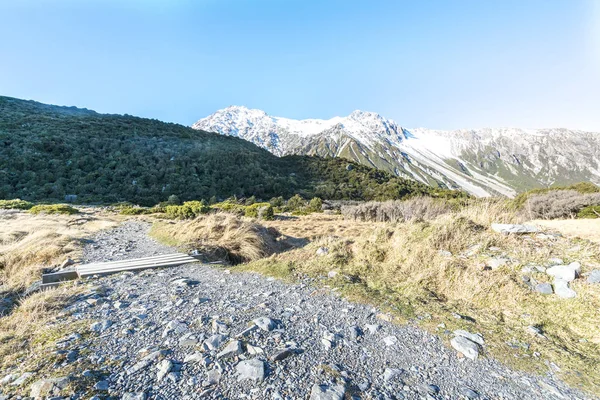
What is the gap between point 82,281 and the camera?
19.9 ft

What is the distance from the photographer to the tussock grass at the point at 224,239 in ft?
29.9

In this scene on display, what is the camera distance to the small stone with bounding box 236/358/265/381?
257 cm

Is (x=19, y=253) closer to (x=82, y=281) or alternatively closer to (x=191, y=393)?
(x=82, y=281)

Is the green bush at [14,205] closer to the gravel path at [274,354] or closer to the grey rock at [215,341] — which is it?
the gravel path at [274,354]

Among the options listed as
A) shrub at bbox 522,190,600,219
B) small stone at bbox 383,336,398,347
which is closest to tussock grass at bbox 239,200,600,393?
small stone at bbox 383,336,398,347

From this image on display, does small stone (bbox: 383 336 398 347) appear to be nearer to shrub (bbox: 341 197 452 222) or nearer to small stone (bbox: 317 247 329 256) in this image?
small stone (bbox: 317 247 329 256)

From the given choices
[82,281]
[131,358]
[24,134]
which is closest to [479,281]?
[131,358]

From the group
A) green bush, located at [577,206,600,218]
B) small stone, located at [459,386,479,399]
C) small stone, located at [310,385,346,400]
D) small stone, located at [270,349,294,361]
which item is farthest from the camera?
green bush, located at [577,206,600,218]

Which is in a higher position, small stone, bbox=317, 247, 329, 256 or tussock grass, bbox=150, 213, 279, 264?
small stone, bbox=317, 247, 329, 256

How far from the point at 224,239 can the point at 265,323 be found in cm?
658

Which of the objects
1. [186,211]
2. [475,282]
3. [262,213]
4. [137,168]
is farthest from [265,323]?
[137,168]

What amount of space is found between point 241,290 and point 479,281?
14.5 ft

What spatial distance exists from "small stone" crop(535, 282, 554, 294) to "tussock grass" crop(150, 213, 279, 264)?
6.83m

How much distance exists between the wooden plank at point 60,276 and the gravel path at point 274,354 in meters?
2.51
